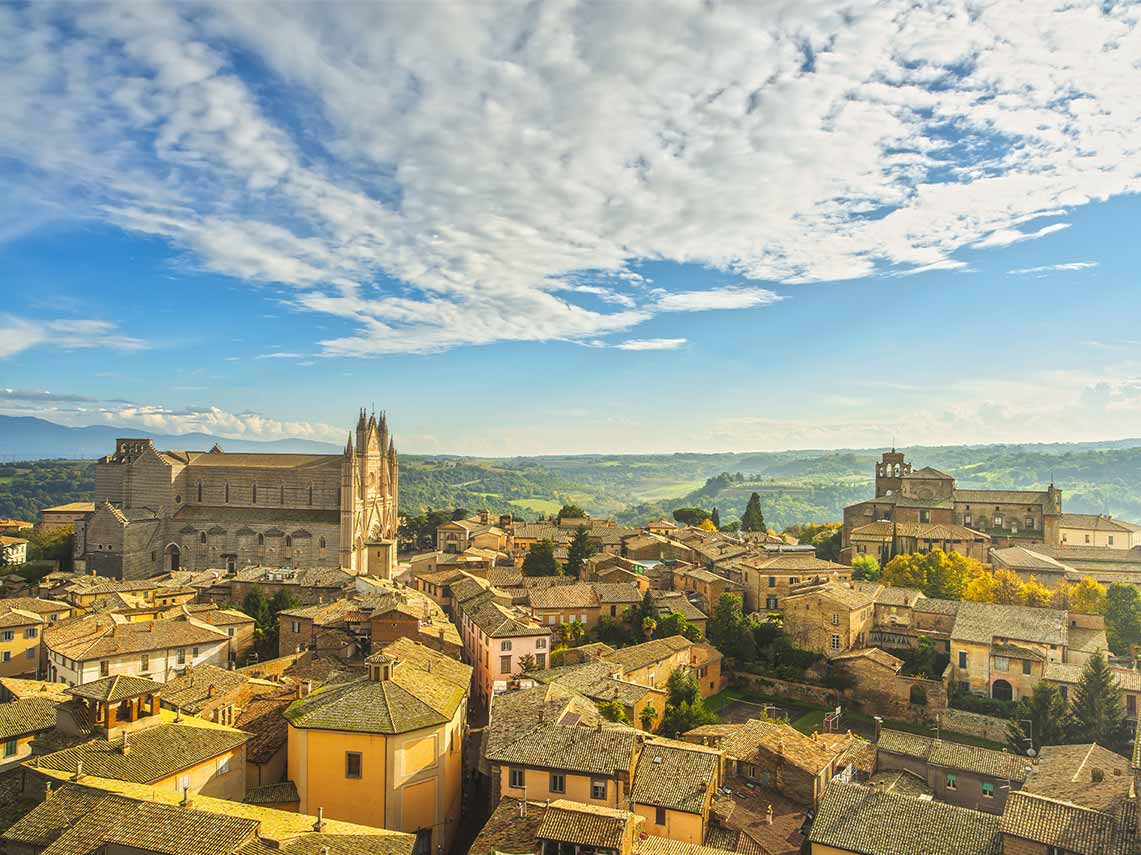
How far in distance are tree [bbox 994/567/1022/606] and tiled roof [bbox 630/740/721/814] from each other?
37.9m

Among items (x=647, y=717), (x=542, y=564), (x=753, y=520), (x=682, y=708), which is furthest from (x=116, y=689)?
(x=753, y=520)

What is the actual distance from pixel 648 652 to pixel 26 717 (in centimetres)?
3237

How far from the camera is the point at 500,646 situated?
44.8 m

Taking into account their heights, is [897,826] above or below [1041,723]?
above

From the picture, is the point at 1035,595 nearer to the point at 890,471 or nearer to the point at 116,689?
the point at 890,471

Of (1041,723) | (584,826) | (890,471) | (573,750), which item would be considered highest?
(890,471)

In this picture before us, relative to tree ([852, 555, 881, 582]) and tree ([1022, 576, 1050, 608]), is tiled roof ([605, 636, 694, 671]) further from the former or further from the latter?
tree ([1022, 576, 1050, 608])

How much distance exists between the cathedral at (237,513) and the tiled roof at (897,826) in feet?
185

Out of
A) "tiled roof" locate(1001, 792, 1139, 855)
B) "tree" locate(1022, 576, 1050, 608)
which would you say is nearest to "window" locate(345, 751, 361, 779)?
"tiled roof" locate(1001, 792, 1139, 855)

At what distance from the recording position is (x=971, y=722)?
4250cm

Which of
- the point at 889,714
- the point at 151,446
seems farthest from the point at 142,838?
the point at 151,446

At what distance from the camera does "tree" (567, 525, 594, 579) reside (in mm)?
67312

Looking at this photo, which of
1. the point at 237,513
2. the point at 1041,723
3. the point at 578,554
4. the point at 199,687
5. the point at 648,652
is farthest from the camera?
the point at 237,513

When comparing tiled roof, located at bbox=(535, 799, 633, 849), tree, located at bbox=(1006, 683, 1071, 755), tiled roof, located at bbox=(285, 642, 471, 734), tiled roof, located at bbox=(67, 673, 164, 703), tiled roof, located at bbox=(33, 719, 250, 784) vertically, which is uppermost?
tiled roof, located at bbox=(67, 673, 164, 703)
